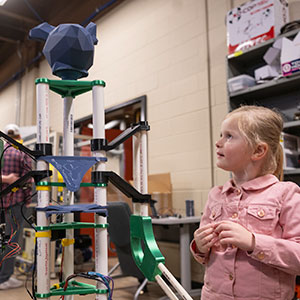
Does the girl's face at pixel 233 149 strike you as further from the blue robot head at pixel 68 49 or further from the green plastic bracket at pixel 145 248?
the blue robot head at pixel 68 49

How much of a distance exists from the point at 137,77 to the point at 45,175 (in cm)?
324

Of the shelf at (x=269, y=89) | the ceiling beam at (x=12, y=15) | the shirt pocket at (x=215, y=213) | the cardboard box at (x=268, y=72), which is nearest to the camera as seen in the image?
the shirt pocket at (x=215, y=213)

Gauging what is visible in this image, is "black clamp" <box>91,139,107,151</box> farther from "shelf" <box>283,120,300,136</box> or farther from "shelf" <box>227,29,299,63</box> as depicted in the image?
"shelf" <box>227,29,299,63</box>

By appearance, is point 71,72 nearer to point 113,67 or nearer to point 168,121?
point 168,121

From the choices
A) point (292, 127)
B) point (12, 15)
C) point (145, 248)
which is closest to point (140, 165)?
point (145, 248)

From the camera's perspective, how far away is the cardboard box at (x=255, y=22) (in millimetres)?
2498

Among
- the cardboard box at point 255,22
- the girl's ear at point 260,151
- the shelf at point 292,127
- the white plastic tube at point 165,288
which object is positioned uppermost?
the cardboard box at point 255,22

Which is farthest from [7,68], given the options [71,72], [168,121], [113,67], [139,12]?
[71,72]

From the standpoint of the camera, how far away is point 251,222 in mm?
1009

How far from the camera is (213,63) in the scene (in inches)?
127

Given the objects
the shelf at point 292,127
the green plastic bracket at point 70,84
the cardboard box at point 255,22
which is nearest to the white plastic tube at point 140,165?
the green plastic bracket at point 70,84

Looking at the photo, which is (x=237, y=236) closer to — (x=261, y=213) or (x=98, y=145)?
(x=261, y=213)

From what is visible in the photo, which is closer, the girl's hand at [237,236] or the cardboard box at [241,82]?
the girl's hand at [237,236]

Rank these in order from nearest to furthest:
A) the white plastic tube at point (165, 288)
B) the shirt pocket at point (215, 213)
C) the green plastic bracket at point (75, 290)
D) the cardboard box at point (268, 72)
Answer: the white plastic tube at point (165, 288) < the green plastic bracket at point (75, 290) < the shirt pocket at point (215, 213) < the cardboard box at point (268, 72)
